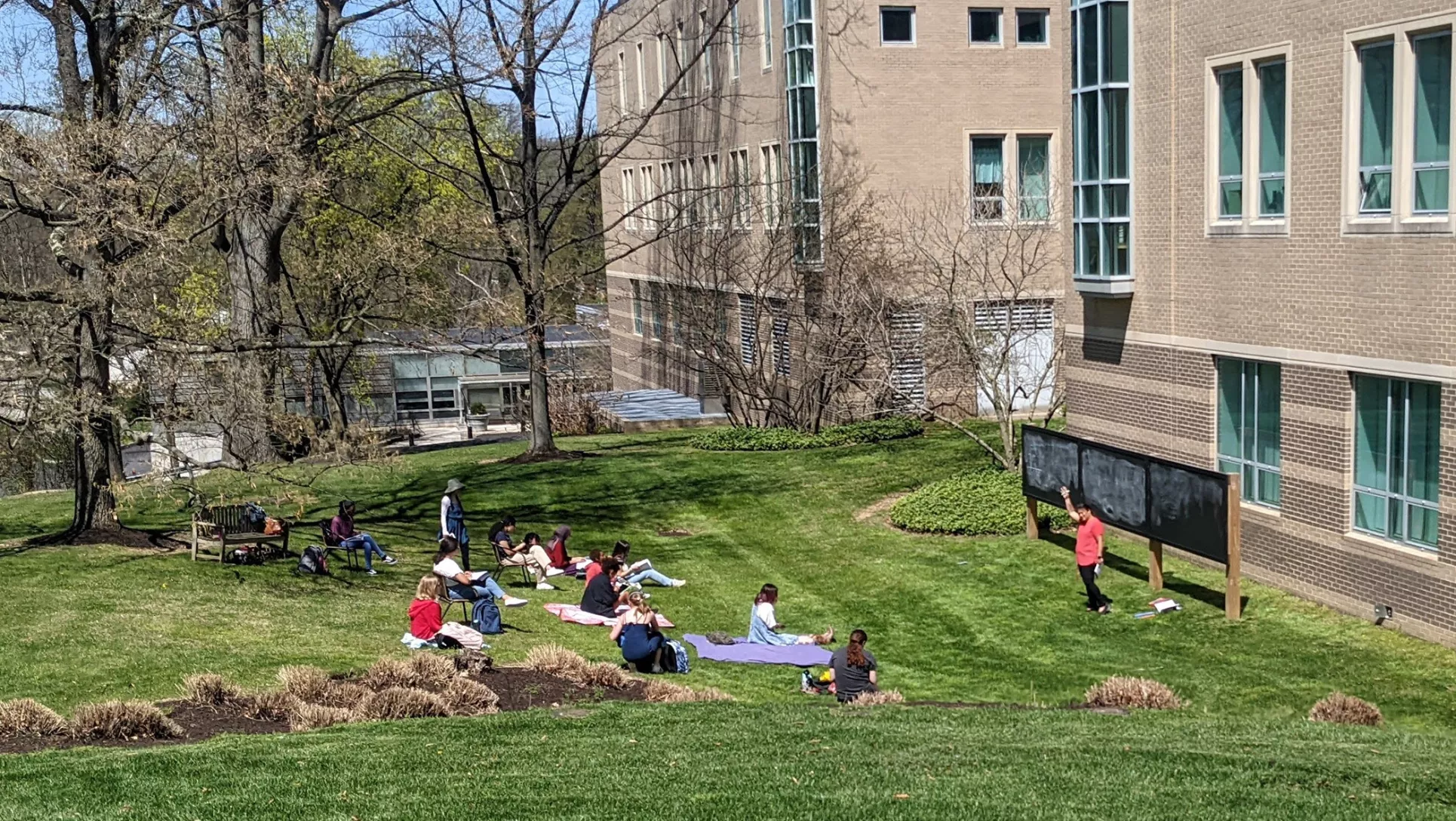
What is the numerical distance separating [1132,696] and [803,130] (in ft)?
80.6

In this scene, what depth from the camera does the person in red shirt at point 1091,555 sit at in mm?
18234

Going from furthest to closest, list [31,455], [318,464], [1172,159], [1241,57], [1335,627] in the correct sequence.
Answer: [318,464] → [31,455] → [1172,159] → [1241,57] → [1335,627]

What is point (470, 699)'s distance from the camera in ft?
44.7

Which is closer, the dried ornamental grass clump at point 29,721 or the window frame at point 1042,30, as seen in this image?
the dried ornamental grass clump at point 29,721

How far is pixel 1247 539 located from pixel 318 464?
2309 centimetres

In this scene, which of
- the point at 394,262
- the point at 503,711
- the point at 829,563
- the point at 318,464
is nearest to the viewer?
the point at 503,711

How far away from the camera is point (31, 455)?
31.9m

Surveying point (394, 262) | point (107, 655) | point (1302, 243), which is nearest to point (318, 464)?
point (394, 262)

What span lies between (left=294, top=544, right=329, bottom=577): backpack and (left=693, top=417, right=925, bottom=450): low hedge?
14.3 meters

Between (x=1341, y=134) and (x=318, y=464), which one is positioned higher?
(x=1341, y=134)

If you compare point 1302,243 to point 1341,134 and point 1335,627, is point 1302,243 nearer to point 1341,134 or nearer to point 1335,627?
point 1341,134

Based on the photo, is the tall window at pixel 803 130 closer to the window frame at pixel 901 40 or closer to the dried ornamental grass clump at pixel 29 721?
the window frame at pixel 901 40

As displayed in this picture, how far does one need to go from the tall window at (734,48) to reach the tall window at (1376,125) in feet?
81.8

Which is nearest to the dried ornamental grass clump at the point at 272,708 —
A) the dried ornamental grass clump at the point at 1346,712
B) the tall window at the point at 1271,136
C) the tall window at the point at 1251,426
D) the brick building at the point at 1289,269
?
the dried ornamental grass clump at the point at 1346,712
